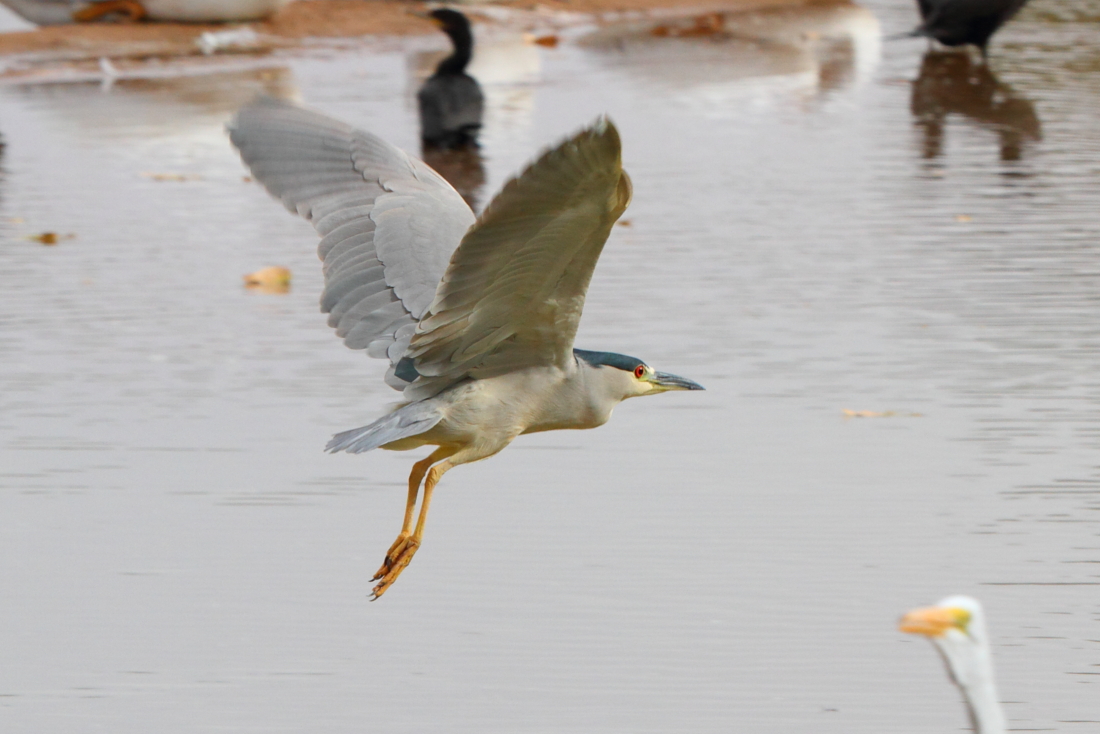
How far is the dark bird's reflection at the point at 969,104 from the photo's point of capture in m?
11.0

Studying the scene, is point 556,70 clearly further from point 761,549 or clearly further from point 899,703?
point 899,703

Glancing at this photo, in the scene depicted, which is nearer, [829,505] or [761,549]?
[761,549]

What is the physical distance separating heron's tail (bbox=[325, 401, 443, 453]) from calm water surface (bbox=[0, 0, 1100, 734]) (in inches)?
24.4

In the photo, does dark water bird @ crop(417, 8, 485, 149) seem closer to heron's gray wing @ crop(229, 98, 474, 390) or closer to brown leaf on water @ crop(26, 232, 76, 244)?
brown leaf on water @ crop(26, 232, 76, 244)

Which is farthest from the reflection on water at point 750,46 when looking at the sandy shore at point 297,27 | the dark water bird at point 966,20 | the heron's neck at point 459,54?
the heron's neck at point 459,54


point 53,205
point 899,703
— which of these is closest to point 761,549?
point 899,703

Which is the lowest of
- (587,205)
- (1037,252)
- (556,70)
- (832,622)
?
(556,70)

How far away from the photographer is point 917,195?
31.1 feet

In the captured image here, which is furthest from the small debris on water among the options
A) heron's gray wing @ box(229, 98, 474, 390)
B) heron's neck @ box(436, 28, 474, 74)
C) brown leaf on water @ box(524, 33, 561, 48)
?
brown leaf on water @ box(524, 33, 561, 48)

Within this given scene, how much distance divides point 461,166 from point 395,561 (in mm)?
6246

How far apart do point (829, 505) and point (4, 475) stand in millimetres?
2488

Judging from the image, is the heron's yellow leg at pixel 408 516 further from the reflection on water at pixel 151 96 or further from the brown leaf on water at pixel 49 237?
the reflection on water at pixel 151 96

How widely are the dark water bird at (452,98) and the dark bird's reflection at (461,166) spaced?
8 centimetres

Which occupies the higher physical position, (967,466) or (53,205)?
(967,466)
